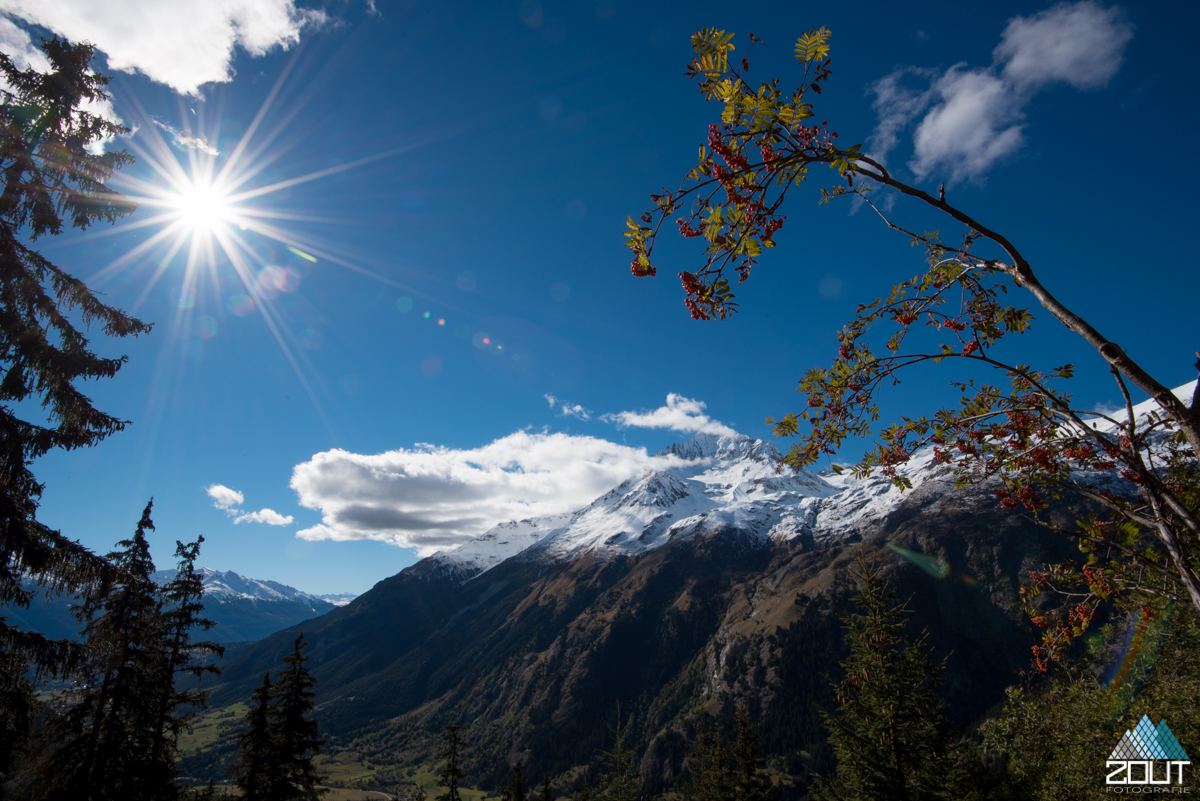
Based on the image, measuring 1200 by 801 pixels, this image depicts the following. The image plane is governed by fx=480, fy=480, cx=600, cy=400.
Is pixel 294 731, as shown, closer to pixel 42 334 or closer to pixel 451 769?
pixel 451 769

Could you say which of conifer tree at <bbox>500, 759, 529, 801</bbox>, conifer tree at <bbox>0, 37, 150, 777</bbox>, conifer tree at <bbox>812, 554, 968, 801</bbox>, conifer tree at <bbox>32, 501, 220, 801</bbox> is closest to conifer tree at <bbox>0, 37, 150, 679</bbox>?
conifer tree at <bbox>0, 37, 150, 777</bbox>

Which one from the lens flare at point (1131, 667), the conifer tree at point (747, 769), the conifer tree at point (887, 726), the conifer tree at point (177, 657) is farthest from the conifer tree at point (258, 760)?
the lens flare at point (1131, 667)

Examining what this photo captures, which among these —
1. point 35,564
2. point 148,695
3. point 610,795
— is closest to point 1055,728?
point 610,795

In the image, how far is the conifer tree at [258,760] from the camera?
21.8 meters

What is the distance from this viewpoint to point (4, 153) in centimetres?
1128

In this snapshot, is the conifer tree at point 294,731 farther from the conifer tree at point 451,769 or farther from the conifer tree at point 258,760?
the conifer tree at point 451,769

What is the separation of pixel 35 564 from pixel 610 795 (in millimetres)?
32107

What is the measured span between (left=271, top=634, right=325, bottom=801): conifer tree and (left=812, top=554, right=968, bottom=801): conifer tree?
23.2 m

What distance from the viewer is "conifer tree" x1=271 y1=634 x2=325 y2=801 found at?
74.2 feet

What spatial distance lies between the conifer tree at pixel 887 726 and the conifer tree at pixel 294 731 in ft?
76.2

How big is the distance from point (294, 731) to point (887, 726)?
86.6ft

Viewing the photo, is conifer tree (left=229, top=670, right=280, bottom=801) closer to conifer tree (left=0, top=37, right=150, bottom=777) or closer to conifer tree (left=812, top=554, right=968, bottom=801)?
conifer tree (left=0, top=37, right=150, bottom=777)

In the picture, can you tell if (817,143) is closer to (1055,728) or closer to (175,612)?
(1055,728)

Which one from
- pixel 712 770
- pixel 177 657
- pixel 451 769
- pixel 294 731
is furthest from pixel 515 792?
pixel 177 657
